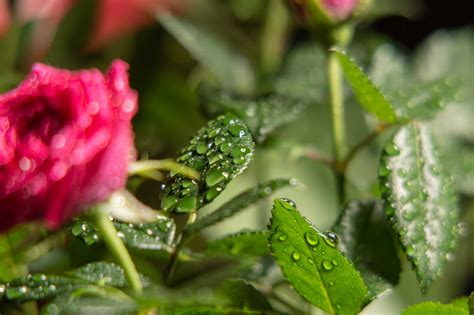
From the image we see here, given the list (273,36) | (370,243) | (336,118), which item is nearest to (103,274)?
(370,243)

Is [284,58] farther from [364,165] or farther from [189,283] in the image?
[189,283]

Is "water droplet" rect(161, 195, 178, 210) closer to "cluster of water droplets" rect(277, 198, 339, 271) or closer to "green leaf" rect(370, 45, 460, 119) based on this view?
"cluster of water droplets" rect(277, 198, 339, 271)

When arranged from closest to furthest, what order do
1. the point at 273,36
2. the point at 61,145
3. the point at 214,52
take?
the point at 61,145
the point at 214,52
the point at 273,36

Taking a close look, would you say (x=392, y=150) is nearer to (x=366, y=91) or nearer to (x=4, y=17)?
(x=366, y=91)

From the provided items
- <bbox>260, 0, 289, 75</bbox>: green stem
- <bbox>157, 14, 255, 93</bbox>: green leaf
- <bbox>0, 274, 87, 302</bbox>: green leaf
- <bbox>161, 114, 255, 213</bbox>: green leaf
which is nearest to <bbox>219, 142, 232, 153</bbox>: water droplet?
<bbox>161, 114, 255, 213</bbox>: green leaf

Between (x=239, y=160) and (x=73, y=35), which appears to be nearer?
(x=239, y=160)

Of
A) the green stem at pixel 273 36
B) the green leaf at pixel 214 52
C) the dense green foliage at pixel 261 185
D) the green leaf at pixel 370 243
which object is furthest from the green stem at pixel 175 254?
the green stem at pixel 273 36
